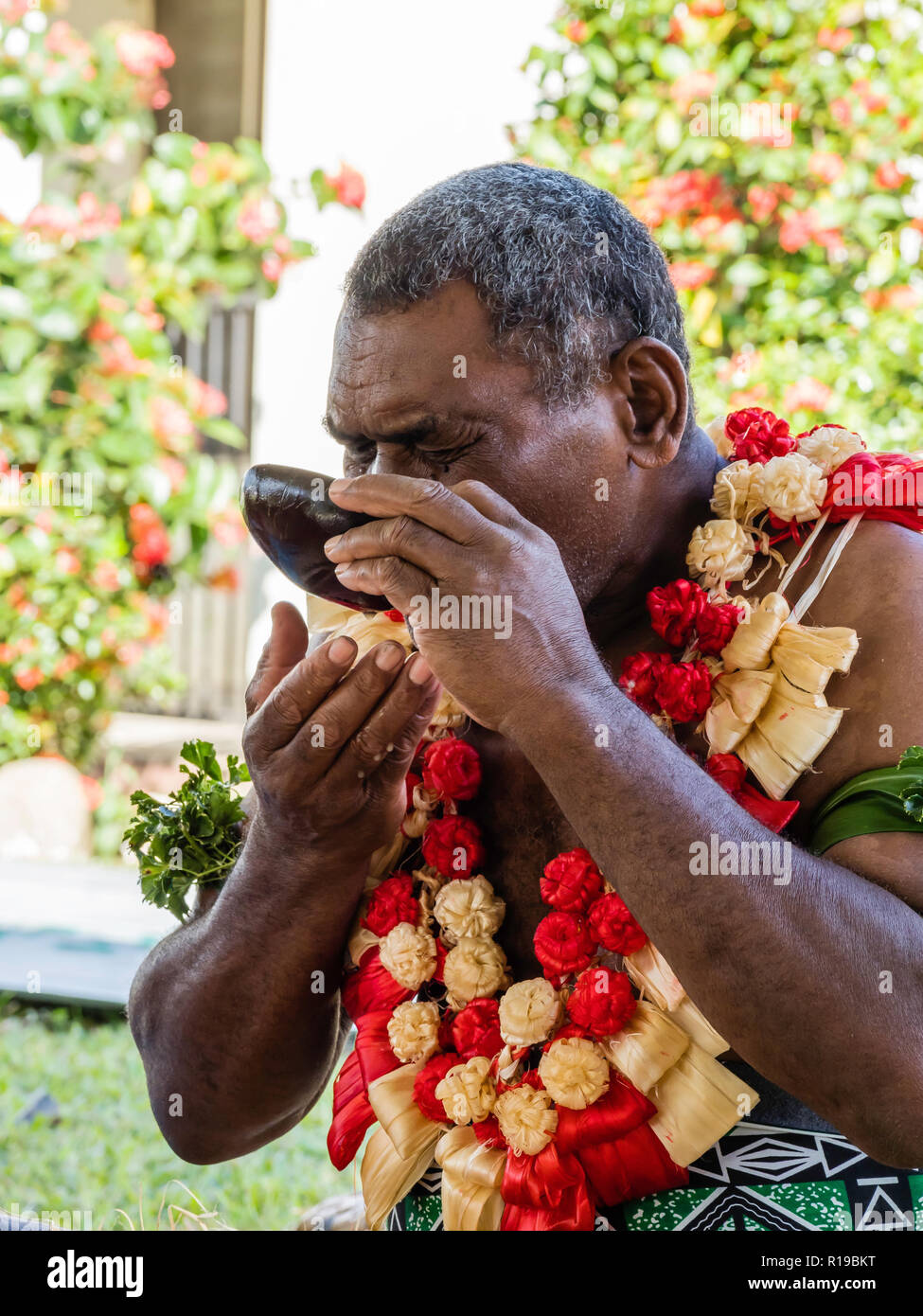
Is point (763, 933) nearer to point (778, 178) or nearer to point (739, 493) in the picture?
Answer: point (739, 493)

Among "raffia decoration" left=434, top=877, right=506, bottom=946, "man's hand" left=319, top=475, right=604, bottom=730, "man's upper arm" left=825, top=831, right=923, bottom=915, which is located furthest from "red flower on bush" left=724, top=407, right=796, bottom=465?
"raffia decoration" left=434, top=877, right=506, bottom=946

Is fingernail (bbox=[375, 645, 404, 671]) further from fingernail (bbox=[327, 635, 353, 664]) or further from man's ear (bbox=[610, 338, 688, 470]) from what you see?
man's ear (bbox=[610, 338, 688, 470])

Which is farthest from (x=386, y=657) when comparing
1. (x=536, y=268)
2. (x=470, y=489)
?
(x=536, y=268)

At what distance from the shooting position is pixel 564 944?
1.77m

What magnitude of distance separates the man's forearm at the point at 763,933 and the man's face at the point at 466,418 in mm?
403

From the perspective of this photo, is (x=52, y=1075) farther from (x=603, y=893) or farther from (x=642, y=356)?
(x=642, y=356)

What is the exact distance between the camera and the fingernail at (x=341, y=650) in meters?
1.69

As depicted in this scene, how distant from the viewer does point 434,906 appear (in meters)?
1.94

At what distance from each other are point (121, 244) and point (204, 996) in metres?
4.53

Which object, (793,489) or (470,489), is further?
(793,489)

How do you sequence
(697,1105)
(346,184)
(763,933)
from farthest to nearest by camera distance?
(346,184)
(697,1105)
(763,933)

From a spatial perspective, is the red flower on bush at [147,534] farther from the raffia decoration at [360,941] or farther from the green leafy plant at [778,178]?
the raffia decoration at [360,941]

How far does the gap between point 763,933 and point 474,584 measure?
53cm
